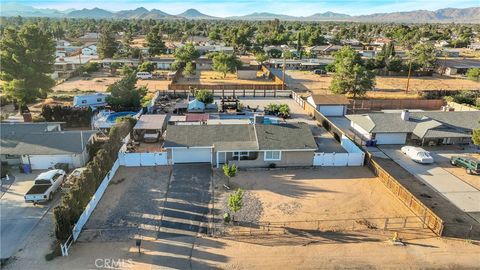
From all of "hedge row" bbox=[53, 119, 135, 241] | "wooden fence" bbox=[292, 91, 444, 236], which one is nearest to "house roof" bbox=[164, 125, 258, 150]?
"hedge row" bbox=[53, 119, 135, 241]

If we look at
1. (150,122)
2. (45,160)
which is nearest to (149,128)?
(150,122)

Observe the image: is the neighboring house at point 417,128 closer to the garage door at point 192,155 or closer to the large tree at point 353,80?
the large tree at point 353,80

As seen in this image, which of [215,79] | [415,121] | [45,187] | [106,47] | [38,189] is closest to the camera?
[38,189]

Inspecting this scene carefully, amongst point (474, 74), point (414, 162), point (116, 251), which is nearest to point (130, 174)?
point (116, 251)

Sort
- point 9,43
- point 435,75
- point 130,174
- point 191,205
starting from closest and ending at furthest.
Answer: point 191,205 → point 130,174 → point 9,43 → point 435,75

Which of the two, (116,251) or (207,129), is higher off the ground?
(207,129)

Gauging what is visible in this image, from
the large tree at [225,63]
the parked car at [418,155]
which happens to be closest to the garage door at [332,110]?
the parked car at [418,155]

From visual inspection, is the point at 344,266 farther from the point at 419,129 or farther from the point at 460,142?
the point at 460,142

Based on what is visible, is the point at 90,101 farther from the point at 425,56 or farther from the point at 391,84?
the point at 425,56
